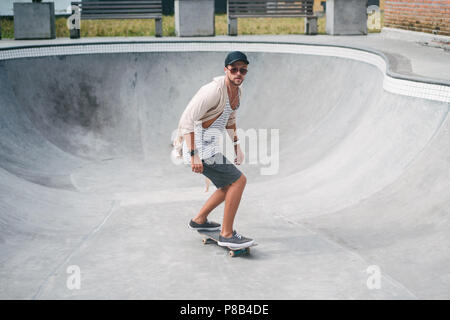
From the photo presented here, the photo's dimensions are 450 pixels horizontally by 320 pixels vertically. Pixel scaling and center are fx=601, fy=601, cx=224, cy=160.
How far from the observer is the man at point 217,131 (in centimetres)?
482

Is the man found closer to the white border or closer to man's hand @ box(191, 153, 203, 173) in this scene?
man's hand @ box(191, 153, 203, 173)

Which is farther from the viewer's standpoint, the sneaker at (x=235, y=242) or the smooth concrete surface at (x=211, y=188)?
the sneaker at (x=235, y=242)

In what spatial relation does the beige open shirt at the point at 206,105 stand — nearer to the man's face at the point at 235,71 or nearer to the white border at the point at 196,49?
the man's face at the point at 235,71

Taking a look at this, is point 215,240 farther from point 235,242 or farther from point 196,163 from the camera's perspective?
point 196,163

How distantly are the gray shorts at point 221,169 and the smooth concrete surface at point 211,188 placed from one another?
681 millimetres

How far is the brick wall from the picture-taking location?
40.2ft

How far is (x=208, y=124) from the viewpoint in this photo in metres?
4.96

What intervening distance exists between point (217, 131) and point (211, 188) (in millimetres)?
3475

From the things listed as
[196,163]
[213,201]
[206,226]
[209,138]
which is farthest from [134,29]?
[196,163]

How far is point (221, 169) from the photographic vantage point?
16.4ft

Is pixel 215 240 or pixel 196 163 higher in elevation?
pixel 196 163

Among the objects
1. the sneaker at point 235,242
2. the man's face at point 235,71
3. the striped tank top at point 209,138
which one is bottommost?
the sneaker at point 235,242

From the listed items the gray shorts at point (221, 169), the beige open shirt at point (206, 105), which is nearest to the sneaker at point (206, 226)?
the gray shorts at point (221, 169)
